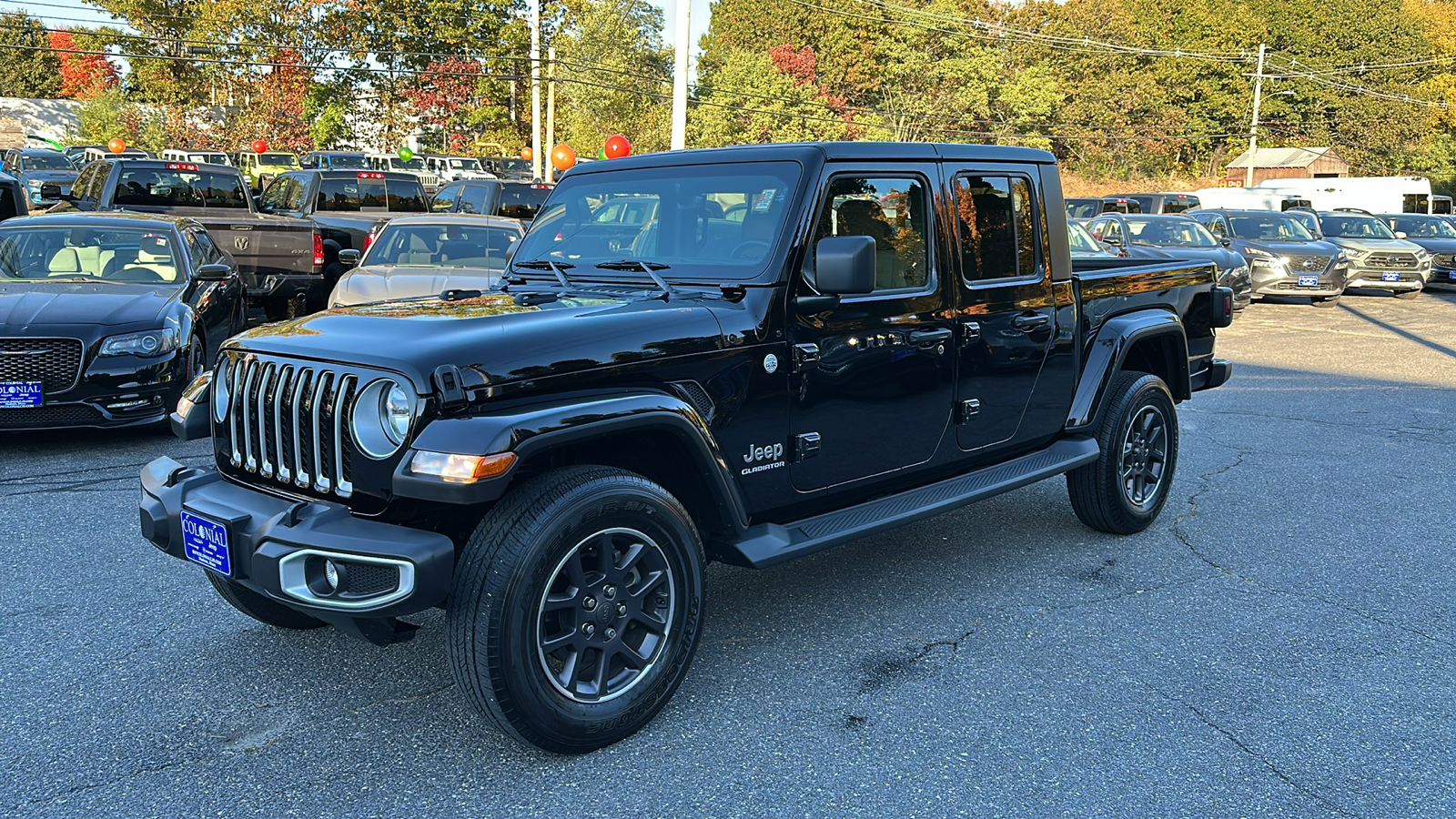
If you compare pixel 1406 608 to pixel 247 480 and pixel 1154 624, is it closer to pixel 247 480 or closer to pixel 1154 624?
pixel 1154 624

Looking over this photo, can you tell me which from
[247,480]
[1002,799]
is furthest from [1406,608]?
[247,480]

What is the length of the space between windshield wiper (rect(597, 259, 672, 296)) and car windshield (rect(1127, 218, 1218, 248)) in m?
15.5

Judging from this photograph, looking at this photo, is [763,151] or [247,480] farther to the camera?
[763,151]

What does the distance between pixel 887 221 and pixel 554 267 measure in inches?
54.1

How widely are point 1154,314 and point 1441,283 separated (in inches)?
831

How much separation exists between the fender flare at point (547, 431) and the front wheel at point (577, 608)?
0.52 feet

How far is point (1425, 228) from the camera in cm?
2456

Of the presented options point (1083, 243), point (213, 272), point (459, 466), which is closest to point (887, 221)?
point (459, 466)

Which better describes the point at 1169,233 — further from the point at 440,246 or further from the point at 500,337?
the point at 500,337

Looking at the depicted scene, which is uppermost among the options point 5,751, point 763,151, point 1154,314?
point 763,151

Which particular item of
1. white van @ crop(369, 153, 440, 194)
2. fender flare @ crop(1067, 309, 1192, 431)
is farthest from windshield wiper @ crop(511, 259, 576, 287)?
white van @ crop(369, 153, 440, 194)

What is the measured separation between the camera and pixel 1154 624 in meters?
4.59

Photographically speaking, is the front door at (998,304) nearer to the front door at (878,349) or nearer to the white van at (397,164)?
the front door at (878,349)

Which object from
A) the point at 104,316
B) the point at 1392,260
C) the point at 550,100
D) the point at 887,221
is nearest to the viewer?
the point at 887,221
